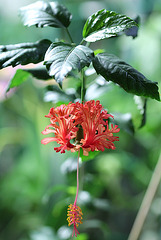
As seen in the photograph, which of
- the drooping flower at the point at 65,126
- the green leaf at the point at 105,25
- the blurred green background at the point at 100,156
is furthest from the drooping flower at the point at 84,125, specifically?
the blurred green background at the point at 100,156

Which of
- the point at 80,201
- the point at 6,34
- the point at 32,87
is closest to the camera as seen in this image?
the point at 80,201

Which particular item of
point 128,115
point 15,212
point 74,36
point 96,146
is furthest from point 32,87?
point 96,146

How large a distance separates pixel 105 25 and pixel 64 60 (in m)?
0.10

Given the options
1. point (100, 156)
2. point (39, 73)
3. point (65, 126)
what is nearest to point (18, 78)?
point (39, 73)

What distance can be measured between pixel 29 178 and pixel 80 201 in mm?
754

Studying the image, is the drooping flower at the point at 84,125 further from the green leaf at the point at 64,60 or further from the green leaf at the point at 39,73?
the green leaf at the point at 39,73

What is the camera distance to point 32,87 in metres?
1.59

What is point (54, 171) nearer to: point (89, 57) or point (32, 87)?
point (32, 87)

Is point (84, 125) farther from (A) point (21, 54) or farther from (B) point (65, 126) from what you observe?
(A) point (21, 54)

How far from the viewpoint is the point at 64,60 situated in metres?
0.39

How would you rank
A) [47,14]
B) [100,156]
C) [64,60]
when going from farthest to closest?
[100,156] < [47,14] < [64,60]

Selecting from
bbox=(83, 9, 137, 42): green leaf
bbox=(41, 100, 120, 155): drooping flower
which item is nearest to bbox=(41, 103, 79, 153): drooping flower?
bbox=(41, 100, 120, 155): drooping flower

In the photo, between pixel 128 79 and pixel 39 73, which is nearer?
pixel 128 79

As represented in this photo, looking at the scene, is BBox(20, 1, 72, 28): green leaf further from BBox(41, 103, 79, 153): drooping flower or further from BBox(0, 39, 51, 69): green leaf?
BBox(41, 103, 79, 153): drooping flower
